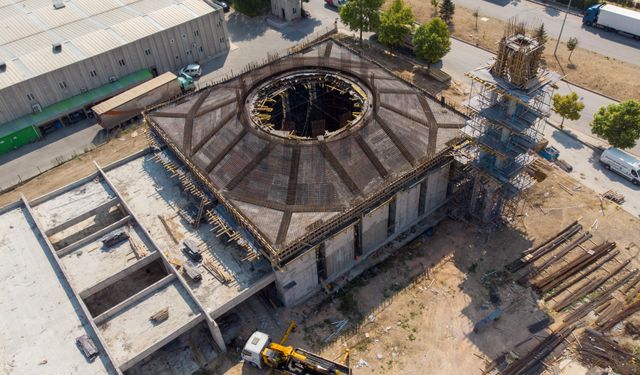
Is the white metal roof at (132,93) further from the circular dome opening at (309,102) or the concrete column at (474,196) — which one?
the concrete column at (474,196)

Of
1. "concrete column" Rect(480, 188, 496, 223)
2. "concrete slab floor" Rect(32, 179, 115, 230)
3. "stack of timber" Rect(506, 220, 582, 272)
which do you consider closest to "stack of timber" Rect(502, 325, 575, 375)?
"stack of timber" Rect(506, 220, 582, 272)

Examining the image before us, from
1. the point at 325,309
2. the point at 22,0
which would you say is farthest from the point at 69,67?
the point at 325,309

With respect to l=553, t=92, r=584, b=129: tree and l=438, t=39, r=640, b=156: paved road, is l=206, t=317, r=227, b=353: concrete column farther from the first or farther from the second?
l=438, t=39, r=640, b=156: paved road

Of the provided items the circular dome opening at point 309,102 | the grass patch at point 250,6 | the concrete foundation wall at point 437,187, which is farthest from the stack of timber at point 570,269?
the grass patch at point 250,6

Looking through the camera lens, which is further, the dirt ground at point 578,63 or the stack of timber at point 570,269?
the dirt ground at point 578,63

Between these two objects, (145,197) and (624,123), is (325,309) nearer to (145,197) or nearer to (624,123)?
(145,197)

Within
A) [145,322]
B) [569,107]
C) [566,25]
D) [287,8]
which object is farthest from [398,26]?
[145,322]
